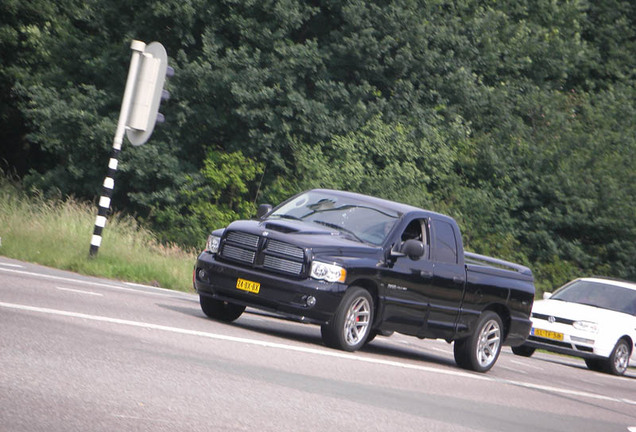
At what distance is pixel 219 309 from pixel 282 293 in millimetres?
1385

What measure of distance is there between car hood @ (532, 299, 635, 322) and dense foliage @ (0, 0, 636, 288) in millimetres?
10936

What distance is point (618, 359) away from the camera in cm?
1953

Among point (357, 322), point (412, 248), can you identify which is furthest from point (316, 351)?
point (412, 248)

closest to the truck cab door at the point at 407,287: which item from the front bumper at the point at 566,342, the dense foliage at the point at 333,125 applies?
the front bumper at the point at 566,342

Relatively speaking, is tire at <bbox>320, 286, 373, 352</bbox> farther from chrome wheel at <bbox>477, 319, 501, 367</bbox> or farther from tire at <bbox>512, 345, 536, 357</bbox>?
tire at <bbox>512, 345, 536, 357</bbox>

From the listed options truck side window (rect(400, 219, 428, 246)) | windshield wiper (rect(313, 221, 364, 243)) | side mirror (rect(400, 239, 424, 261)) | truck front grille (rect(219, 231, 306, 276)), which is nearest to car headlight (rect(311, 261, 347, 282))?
truck front grille (rect(219, 231, 306, 276))

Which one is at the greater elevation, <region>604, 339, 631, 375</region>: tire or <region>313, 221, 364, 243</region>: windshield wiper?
<region>313, 221, 364, 243</region>: windshield wiper

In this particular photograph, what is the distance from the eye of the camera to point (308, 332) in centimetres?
1411

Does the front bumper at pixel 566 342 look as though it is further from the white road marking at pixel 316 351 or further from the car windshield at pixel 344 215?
the car windshield at pixel 344 215

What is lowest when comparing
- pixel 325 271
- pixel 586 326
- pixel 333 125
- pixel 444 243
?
pixel 586 326

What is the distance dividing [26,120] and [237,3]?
1167cm

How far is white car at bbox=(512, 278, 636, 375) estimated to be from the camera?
19.2m

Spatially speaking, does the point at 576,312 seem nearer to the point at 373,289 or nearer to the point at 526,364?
the point at 526,364

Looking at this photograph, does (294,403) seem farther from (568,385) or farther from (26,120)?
(26,120)
